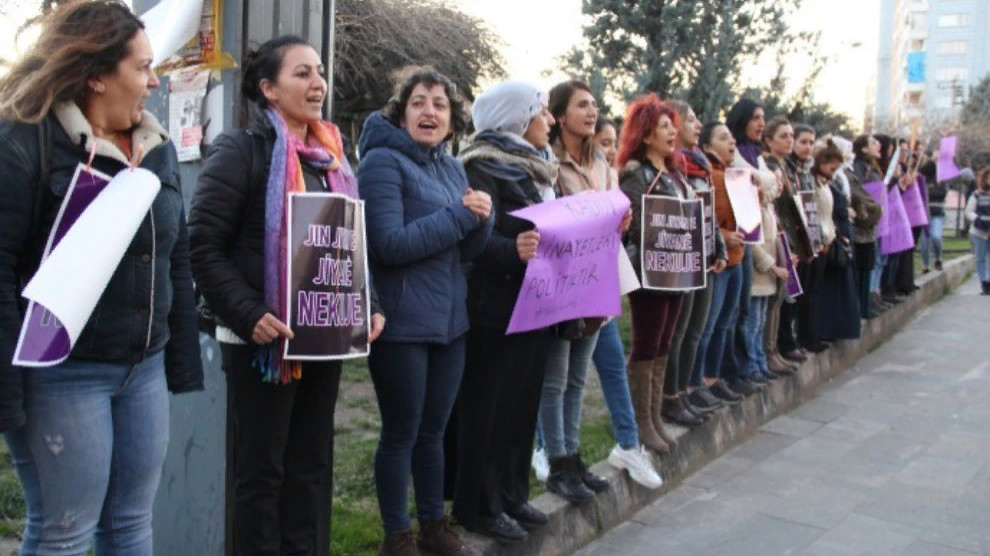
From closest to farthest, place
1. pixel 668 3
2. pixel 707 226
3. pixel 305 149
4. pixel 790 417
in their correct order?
pixel 305 149 → pixel 707 226 → pixel 790 417 → pixel 668 3

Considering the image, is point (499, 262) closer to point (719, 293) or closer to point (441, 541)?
point (441, 541)

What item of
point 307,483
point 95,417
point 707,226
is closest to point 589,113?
point 707,226

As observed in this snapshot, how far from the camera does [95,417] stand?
244 centimetres

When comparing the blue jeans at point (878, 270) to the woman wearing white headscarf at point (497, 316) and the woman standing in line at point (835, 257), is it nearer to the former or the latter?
the woman standing in line at point (835, 257)

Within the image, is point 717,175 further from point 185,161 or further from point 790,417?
point 185,161

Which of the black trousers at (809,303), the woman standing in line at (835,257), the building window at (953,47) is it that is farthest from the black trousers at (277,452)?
the building window at (953,47)

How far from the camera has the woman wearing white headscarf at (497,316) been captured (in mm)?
3934

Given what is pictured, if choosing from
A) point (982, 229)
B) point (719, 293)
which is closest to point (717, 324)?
point (719, 293)

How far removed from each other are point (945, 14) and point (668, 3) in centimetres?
9039

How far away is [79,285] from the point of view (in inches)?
90.0

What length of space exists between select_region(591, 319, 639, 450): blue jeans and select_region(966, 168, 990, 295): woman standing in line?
A: 10.6 meters

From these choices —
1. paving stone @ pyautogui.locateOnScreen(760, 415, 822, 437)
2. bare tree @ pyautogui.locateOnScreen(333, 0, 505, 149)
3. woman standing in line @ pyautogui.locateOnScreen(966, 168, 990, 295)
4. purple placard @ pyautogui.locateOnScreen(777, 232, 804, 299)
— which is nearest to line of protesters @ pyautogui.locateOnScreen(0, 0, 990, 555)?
paving stone @ pyautogui.locateOnScreen(760, 415, 822, 437)

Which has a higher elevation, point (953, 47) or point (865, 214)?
point (953, 47)

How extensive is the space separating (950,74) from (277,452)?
96.6m
